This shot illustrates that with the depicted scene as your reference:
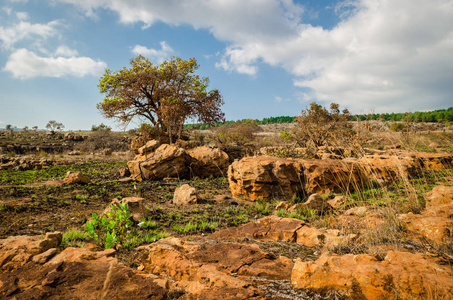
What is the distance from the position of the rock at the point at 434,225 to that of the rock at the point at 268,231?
159cm

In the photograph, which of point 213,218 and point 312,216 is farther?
point 213,218

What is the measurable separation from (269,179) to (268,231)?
11.3 ft

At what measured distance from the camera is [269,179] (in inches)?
296

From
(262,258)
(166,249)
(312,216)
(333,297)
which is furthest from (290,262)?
(312,216)

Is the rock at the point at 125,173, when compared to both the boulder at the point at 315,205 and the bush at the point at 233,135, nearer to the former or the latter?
the bush at the point at 233,135

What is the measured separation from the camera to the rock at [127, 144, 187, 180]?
11.4m

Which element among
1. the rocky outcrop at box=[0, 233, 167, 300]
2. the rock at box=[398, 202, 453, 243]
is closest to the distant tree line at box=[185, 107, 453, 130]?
the rock at box=[398, 202, 453, 243]

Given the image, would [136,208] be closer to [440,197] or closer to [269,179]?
[269,179]

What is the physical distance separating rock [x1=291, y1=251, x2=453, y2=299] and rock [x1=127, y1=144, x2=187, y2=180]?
9.75m

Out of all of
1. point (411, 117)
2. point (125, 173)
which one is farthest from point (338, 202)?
point (125, 173)

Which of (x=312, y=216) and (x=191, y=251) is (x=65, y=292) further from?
(x=312, y=216)

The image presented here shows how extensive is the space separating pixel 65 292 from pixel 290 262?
210 centimetres

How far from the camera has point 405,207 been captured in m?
4.66

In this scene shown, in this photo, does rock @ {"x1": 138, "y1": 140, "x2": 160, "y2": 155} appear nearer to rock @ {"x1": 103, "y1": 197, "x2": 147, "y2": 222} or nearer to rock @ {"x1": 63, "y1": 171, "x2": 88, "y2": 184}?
rock @ {"x1": 63, "y1": 171, "x2": 88, "y2": 184}
